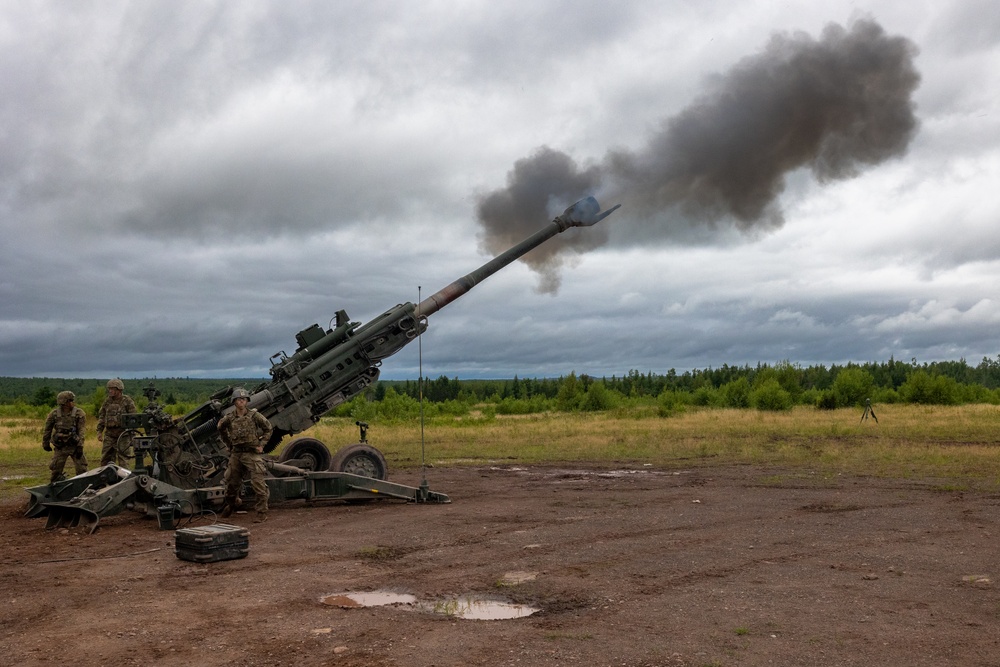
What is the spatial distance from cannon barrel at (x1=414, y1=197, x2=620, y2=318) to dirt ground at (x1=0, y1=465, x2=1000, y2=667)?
3423mm

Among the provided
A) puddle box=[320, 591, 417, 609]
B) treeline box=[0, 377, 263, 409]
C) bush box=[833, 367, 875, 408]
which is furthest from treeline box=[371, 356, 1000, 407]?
puddle box=[320, 591, 417, 609]

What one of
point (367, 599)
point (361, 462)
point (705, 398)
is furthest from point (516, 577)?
point (705, 398)

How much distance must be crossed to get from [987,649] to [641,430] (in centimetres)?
2395

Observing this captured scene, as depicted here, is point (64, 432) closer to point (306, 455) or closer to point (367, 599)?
point (306, 455)

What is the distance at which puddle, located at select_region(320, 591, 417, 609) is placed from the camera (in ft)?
22.0

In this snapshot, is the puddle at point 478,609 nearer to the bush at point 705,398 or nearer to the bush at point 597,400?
the bush at point 597,400

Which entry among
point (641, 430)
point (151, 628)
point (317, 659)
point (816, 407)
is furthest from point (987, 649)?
point (816, 407)

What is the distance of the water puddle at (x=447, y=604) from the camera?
644 centimetres

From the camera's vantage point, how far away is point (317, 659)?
5344 millimetres

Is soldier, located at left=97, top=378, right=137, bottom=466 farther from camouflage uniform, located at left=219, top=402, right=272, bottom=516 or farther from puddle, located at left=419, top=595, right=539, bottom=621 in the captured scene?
puddle, located at left=419, top=595, right=539, bottom=621

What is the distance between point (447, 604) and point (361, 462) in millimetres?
6818

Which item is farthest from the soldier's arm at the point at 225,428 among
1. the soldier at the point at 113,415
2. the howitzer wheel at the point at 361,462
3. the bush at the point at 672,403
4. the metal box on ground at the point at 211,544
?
the bush at the point at 672,403

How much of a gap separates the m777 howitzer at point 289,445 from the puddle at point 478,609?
511cm

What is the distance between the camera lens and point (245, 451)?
11070 mm
